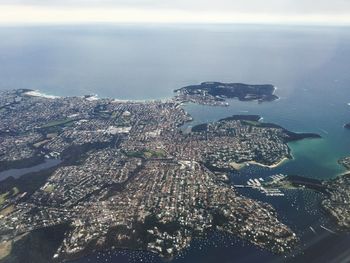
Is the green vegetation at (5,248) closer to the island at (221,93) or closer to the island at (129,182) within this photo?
the island at (129,182)

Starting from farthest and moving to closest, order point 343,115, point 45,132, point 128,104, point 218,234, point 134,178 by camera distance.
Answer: point 128,104, point 343,115, point 45,132, point 134,178, point 218,234

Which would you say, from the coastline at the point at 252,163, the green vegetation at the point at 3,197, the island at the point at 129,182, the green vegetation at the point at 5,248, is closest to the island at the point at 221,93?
the island at the point at 129,182

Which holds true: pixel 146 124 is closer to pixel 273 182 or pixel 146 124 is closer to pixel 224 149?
pixel 224 149

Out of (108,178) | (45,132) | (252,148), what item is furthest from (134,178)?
(45,132)

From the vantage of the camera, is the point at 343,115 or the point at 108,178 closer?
the point at 108,178

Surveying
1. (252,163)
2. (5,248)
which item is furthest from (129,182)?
(252,163)

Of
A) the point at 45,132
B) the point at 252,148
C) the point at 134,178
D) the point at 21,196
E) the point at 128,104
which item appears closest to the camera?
the point at 21,196
